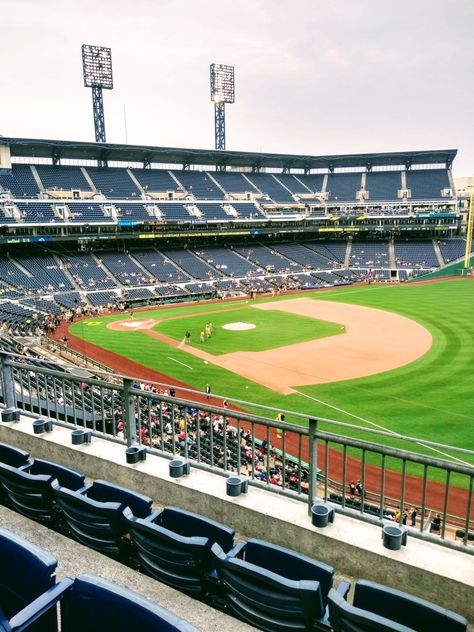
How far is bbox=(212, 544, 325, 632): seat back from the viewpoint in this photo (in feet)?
11.4

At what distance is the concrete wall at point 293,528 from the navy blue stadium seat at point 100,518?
818mm

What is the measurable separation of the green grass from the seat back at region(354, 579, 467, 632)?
2844 centimetres

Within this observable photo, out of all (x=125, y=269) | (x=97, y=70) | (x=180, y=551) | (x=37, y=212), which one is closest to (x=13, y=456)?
(x=180, y=551)

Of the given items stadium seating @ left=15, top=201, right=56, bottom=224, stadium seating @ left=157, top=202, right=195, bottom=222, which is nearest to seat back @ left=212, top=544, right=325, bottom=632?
stadium seating @ left=15, top=201, right=56, bottom=224

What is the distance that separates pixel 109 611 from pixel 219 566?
121 cm

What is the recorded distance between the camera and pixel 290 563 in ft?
13.5

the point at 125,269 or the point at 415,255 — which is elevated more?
the point at 125,269

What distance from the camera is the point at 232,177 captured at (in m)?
87.6

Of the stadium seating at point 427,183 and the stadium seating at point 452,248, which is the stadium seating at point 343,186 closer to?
the stadium seating at point 427,183

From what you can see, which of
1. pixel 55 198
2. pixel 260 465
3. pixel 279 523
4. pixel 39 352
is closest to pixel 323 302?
pixel 39 352

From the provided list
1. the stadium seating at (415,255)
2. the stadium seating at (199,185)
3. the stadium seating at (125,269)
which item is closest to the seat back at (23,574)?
the stadium seating at (125,269)

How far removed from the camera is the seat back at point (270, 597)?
137 inches

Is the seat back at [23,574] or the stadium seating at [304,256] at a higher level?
the seat back at [23,574]

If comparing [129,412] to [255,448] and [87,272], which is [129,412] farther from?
[87,272]
